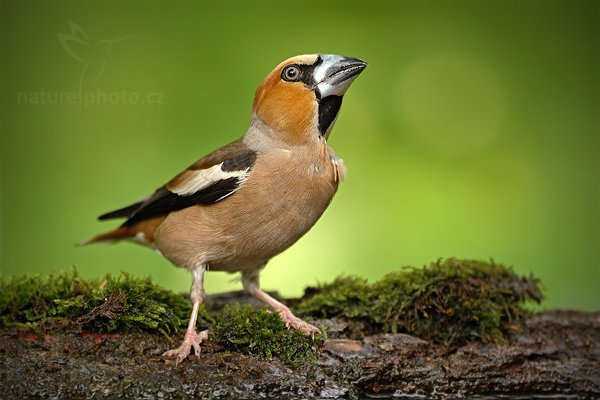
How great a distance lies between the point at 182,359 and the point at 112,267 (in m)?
4.49

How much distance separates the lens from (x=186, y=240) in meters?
5.47

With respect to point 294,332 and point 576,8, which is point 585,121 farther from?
point 294,332

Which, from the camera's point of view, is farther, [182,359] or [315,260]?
[315,260]

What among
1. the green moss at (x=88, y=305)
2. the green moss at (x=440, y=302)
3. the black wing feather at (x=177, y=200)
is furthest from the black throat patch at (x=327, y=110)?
the green moss at (x=88, y=305)

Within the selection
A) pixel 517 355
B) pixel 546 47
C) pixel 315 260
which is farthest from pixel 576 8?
pixel 517 355

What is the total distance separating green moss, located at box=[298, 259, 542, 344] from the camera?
542cm

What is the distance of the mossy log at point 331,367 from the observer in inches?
170

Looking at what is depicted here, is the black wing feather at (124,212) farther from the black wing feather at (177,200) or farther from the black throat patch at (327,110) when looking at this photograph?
the black throat patch at (327,110)

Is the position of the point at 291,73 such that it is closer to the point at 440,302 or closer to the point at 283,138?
the point at 283,138

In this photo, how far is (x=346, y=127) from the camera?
32.0 feet

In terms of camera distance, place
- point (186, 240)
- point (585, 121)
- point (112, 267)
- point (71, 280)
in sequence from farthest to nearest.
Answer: point (585, 121) → point (112, 267) → point (186, 240) → point (71, 280)

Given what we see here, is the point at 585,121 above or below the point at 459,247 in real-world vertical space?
above

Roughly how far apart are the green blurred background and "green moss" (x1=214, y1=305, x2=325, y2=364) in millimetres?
3590

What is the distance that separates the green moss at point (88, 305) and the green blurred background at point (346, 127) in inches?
132
